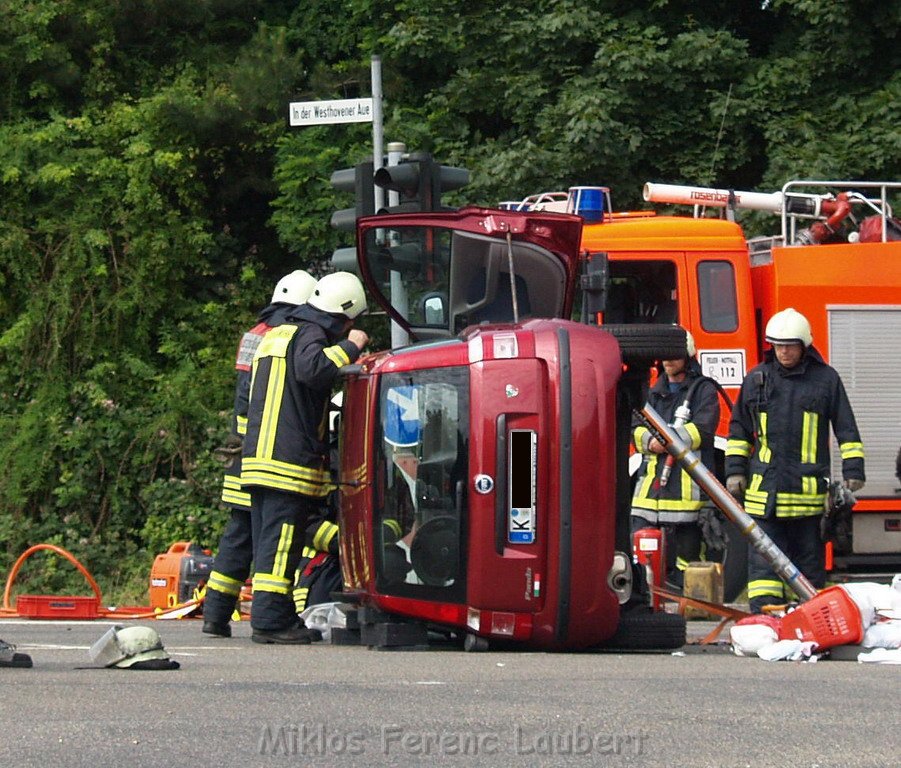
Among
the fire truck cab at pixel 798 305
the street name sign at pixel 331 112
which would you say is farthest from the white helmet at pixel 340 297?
the street name sign at pixel 331 112

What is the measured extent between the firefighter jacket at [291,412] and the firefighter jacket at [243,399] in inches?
15.3

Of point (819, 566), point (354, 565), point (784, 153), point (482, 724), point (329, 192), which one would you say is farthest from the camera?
point (329, 192)

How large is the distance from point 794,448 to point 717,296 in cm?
287

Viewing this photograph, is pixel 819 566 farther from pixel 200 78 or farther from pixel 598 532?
pixel 200 78

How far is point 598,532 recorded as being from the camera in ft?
25.2

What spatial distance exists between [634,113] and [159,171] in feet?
14.9

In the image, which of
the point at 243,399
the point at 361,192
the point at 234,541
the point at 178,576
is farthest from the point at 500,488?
the point at 361,192

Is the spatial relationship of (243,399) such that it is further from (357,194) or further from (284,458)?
(357,194)

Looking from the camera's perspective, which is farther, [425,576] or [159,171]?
[159,171]

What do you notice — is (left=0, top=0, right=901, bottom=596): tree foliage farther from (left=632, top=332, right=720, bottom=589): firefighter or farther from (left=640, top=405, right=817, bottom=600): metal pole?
(left=640, top=405, right=817, bottom=600): metal pole

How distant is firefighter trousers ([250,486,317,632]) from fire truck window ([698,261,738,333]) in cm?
432

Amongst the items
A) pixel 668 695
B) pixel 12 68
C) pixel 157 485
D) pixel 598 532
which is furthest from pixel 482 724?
pixel 12 68

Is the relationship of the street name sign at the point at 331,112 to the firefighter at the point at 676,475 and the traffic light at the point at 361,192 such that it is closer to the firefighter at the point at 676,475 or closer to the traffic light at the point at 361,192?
the traffic light at the point at 361,192

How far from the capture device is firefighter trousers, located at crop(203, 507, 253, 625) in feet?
30.7
